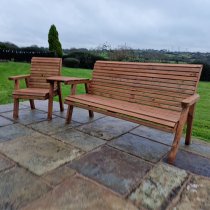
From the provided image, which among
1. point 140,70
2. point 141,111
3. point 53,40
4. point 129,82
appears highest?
point 53,40

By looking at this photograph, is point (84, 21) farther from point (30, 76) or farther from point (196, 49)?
point (30, 76)

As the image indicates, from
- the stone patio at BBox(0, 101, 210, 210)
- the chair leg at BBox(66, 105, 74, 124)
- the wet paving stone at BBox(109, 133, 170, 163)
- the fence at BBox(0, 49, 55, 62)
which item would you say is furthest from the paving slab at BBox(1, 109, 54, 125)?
the fence at BBox(0, 49, 55, 62)

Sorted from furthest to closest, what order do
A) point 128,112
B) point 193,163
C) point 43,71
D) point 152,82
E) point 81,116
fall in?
point 43,71, point 81,116, point 152,82, point 128,112, point 193,163

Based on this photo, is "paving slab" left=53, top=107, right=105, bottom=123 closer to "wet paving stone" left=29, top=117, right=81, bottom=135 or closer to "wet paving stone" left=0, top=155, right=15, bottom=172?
"wet paving stone" left=29, top=117, right=81, bottom=135

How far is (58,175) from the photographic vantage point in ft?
7.47

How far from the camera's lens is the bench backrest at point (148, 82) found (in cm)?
302

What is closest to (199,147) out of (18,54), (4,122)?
(4,122)

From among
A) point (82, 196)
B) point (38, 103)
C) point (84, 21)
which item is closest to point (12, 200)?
point (82, 196)

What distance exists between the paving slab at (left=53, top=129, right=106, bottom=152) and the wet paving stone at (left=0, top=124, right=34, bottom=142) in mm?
434

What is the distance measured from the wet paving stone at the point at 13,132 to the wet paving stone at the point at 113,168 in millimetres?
1101

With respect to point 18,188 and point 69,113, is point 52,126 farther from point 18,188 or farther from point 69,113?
point 18,188

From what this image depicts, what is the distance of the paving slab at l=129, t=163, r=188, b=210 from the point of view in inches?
76.8

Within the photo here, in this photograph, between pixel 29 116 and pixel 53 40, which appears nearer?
pixel 29 116

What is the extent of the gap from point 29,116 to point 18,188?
7.47 feet
